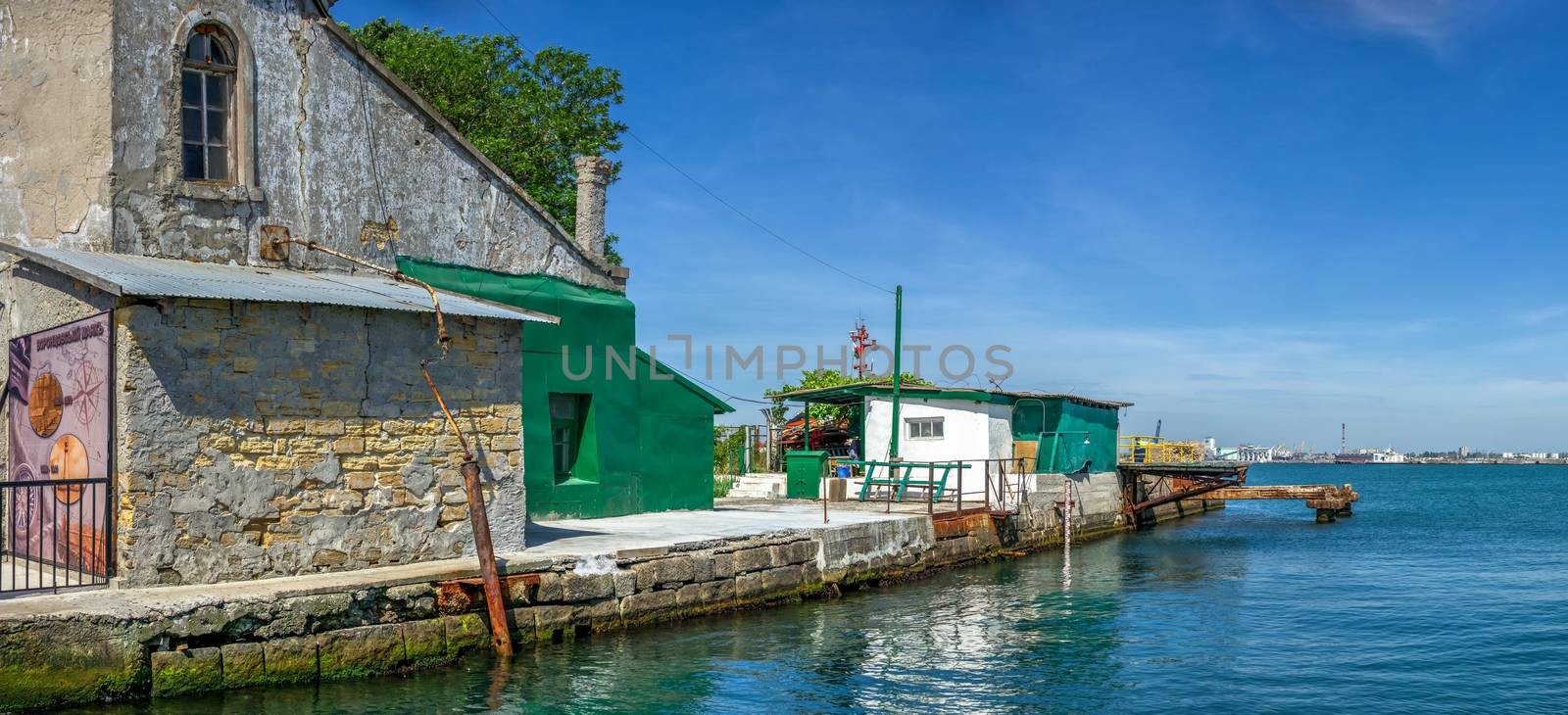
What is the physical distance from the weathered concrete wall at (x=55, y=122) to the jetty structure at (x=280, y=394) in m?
0.03

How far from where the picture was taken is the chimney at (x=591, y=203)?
63.4 feet

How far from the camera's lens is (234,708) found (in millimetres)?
9469

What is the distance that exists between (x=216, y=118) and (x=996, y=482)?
18.4 meters

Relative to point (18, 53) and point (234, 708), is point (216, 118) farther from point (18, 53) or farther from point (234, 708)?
point (234, 708)

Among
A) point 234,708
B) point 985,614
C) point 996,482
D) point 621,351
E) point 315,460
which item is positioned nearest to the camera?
point 234,708

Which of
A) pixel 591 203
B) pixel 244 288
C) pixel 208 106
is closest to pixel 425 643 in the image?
pixel 244 288

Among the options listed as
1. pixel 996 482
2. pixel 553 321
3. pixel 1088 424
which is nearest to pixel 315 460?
pixel 553 321

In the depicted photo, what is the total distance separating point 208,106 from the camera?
13578 mm

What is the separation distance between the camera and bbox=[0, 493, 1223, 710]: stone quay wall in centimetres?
911

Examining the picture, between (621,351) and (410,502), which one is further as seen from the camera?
(621,351)

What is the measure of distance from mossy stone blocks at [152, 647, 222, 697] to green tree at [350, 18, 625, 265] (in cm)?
1869

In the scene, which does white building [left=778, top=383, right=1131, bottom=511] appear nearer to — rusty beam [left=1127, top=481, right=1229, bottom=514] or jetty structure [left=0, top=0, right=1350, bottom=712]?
rusty beam [left=1127, top=481, right=1229, bottom=514]

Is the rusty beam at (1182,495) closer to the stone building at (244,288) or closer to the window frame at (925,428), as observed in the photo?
the window frame at (925,428)

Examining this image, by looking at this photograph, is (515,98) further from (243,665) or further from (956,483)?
(243,665)
